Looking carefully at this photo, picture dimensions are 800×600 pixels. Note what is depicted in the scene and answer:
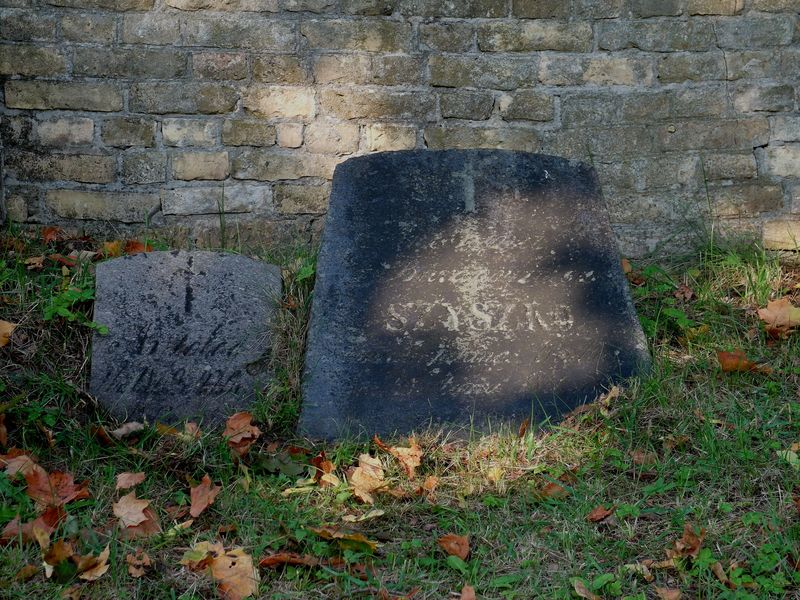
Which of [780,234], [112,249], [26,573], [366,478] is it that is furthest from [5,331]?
[780,234]

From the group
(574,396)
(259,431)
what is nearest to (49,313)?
(259,431)

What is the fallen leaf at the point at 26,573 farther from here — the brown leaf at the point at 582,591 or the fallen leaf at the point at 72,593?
the brown leaf at the point at 582,591

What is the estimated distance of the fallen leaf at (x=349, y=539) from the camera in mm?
2264

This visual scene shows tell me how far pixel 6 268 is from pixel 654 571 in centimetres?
273

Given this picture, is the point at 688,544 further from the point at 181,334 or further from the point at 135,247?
the point at 135,247

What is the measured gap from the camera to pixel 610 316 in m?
3.25

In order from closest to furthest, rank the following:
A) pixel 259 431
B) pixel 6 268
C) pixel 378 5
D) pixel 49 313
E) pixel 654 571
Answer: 1. pixel 654 571
2. pixel 259 431
3. pixel 49 313
4. pixel 6 268
5. pixel 378 5

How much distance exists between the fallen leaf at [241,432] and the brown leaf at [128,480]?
1.03 ft

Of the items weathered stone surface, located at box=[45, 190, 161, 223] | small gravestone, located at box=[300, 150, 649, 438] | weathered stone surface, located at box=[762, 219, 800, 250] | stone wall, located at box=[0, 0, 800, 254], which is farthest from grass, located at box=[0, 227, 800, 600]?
weathered stone surface, located at box=[762, 219, 800, 250]

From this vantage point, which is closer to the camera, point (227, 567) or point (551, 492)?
point (227, 567)

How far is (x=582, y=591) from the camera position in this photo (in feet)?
6.89

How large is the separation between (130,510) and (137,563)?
28 cm

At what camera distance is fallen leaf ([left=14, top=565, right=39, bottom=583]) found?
80.4 inches

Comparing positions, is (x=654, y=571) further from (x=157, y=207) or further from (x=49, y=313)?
(x=157, y=207)
